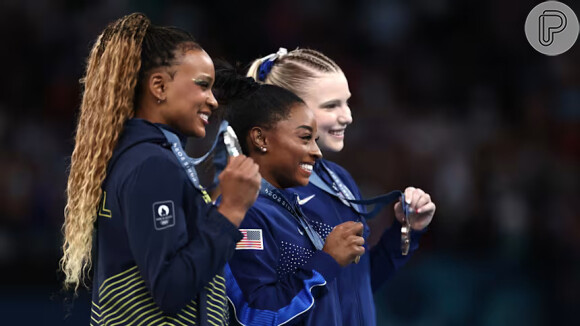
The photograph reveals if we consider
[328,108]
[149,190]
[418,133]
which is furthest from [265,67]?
[418,133]

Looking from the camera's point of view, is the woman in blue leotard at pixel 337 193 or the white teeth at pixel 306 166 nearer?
the white teeth at pixel 306 166

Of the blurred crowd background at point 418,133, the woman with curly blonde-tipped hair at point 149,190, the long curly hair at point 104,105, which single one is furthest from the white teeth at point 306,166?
the blurred crowd background at point 418,133

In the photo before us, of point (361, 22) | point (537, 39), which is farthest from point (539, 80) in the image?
point (361, 22)

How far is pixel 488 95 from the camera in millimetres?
7578

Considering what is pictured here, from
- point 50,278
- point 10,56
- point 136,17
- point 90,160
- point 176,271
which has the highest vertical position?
point 136,17

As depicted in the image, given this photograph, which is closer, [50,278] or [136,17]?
[136,17]

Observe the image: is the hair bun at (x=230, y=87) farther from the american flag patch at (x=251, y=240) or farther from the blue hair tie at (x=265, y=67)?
the american flag patch at (x=251, y=240)

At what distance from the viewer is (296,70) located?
11.4 feet

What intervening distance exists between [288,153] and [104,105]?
0.75 meters

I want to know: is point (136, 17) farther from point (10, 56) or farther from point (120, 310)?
point (10, 56)

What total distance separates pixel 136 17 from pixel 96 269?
78cm

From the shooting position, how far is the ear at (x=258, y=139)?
10.1ft

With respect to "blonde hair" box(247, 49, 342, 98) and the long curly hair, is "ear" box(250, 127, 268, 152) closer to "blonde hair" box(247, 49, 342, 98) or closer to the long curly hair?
"blonde hair" box(247, 49, 342, 98)

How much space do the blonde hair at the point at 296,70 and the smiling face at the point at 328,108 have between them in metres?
0.03
